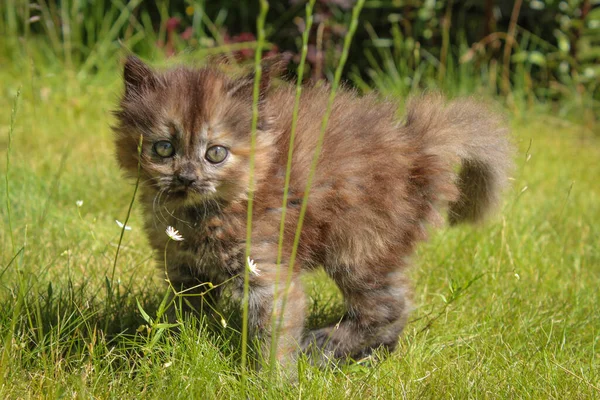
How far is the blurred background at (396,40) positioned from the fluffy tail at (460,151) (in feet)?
10.4


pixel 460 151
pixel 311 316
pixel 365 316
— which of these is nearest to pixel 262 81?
pixel 460 151

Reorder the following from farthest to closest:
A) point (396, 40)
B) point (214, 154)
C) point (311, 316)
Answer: point (396, 40), point (311, 316), point (214, 154)

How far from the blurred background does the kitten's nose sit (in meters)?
3.76

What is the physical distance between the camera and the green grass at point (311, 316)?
8.54 feet

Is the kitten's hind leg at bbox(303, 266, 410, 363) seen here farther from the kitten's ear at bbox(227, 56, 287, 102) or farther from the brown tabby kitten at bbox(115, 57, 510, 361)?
the kitten's ear at bbox(227, 56, 287, 102)

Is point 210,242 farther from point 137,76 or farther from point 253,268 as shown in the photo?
point 137,76

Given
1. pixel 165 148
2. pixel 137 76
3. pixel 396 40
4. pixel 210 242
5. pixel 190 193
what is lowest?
pixel 396 40

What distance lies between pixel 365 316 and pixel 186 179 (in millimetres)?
955

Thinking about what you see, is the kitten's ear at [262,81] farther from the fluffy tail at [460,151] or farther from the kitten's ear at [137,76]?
the fluffy tail at [460,151]

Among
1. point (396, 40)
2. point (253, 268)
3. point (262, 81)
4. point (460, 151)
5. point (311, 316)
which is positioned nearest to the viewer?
point (253, 268)

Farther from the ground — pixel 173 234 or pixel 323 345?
pixel 173 234

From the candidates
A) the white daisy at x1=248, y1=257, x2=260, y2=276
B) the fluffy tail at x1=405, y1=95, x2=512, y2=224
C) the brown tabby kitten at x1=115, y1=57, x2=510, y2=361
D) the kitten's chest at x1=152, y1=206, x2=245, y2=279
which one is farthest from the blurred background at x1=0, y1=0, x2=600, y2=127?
the white daisy at x1=248, y1=257, x2=260, y2=276

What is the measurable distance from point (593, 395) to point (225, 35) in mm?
5036

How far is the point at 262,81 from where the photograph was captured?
2719mm
